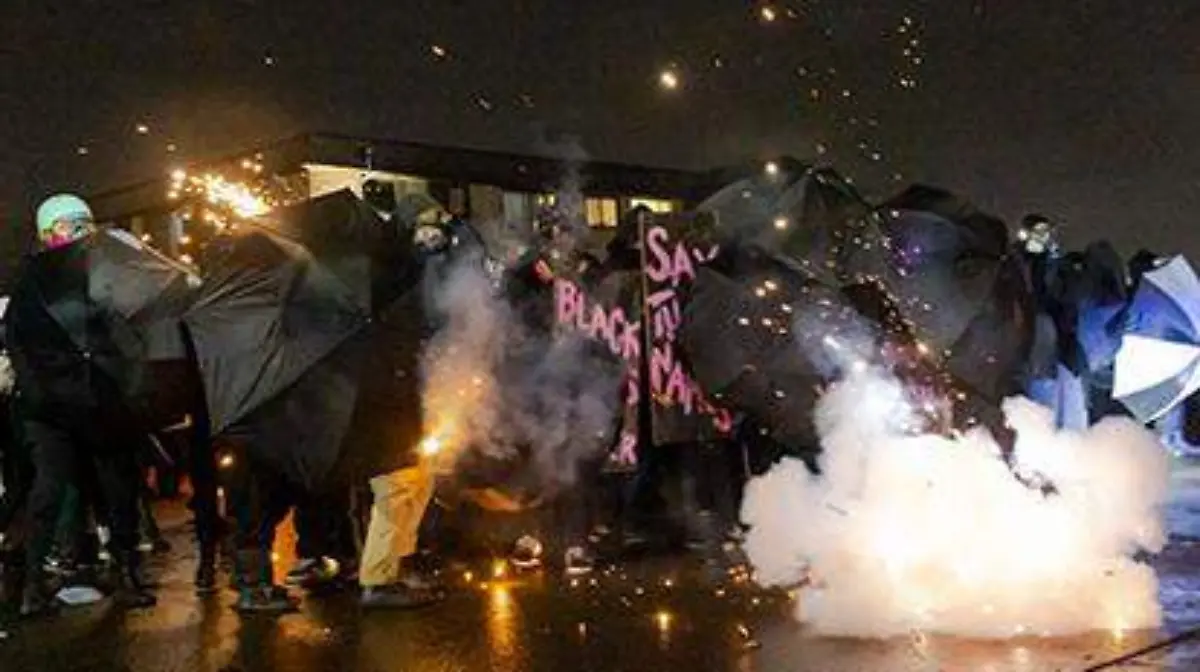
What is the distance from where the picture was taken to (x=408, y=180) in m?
21.0

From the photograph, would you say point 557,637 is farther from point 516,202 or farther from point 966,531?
point 516,202

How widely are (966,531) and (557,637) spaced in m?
2.10

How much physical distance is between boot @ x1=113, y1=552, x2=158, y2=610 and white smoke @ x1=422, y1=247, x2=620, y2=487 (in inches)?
74.7

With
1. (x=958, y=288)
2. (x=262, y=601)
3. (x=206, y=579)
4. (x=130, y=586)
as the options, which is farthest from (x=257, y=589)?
(x=958, y=288)

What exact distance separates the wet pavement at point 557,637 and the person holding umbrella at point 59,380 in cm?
58

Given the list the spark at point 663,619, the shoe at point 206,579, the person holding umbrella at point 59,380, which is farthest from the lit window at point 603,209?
the spark at point 663,619

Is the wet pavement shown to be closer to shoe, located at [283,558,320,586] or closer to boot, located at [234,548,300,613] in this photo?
boot, located at [234,548,300,613]

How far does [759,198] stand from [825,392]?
160 cm

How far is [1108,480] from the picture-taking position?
7734mm

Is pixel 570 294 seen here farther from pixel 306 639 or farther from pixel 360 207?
pixel 306 639

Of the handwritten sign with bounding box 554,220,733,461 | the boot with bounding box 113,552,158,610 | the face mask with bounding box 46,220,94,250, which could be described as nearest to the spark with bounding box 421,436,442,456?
the handwritten sign with bounding box 554,220,733,461

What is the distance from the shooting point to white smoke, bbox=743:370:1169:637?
685 centimetres

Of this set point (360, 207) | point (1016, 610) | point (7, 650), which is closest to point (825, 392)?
point (1016, 610)

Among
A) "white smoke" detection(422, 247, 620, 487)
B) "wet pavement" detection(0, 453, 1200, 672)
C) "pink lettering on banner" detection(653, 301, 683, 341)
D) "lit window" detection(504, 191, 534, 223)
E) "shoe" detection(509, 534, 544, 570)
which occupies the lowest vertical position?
"wet pavement" detection(0, 453, 1200, 672)
